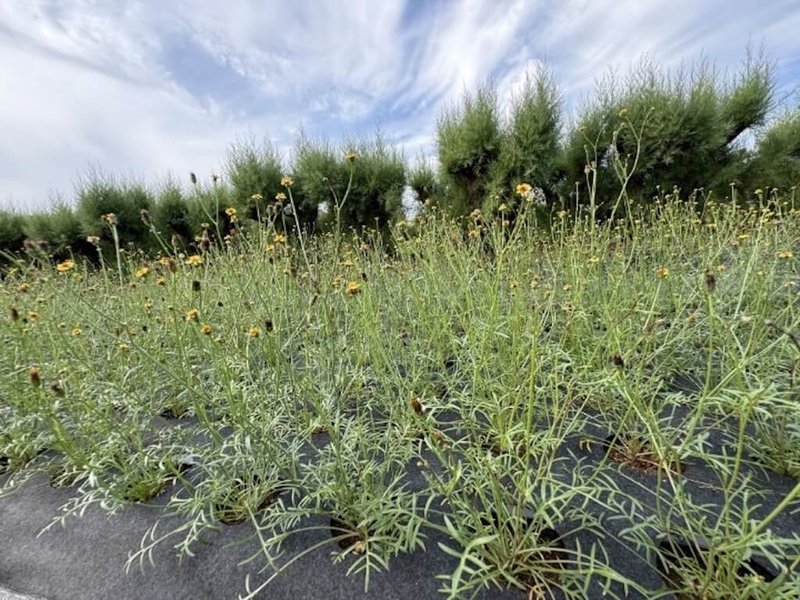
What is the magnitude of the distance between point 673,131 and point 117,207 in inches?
325

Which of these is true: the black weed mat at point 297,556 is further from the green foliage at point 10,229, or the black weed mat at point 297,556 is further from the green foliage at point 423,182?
the green foliage at point 10,229

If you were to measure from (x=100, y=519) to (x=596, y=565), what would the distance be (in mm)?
1308

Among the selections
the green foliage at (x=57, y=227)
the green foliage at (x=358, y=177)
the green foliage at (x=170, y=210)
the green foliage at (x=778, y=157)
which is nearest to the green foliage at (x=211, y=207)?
the green foliage at (x=170, y=210)

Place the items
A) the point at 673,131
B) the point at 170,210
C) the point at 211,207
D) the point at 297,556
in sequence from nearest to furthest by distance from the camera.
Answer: the point at 297,556, the point at 673,131, the point at 211,207, the point at 170,210

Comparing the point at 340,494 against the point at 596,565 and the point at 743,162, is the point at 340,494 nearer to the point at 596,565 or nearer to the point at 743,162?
the point at 596,565

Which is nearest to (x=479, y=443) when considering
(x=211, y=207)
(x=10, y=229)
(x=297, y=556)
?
(x=297, y=556)

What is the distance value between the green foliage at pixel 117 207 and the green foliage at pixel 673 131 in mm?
6873

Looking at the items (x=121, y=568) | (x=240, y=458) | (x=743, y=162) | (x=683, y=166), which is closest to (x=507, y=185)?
(x=683, y=166)

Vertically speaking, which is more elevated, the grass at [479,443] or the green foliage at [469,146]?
the green foliage at [469,146]

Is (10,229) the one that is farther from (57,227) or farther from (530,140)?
(530,140)

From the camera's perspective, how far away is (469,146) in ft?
16.3

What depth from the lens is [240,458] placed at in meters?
1.05

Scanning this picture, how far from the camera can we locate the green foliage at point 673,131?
14.8 feet

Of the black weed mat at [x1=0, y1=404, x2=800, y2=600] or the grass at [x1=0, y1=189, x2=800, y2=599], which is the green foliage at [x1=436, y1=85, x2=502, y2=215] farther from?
the black weed mat at [x1=0, y1=404, x2=800, y2=600]
